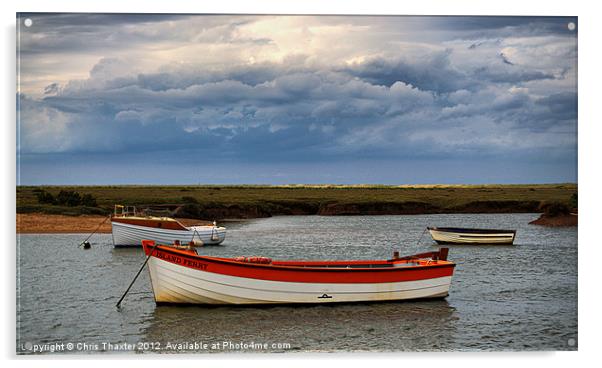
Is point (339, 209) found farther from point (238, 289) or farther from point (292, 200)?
point (238, 289)

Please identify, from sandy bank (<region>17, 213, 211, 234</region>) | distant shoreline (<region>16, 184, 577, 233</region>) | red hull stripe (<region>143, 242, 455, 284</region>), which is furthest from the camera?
distant shoreline (<region>16, 184, 577, 233</region>)

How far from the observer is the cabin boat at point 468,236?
1724 cm

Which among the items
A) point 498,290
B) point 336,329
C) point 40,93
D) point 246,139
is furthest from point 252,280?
point 498,290

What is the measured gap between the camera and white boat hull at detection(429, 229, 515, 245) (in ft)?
57.5

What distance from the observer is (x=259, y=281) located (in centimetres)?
Result: 1026

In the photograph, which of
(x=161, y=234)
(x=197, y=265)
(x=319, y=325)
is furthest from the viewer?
(x=161, y=234)

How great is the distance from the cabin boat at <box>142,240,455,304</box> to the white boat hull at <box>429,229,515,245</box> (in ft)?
22.8

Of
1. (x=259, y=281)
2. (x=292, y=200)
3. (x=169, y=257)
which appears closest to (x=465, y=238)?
(x=292, y=200)

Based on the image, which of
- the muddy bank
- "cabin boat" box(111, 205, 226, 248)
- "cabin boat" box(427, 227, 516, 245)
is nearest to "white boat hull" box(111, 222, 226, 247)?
"cabin boat" box(111, 205, 226, 248)

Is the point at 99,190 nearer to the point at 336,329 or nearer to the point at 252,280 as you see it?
the point at 252,280

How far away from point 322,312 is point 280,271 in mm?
887

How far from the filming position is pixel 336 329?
962cm

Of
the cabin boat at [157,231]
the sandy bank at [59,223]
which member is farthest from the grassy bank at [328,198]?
the cabin boat at [157,231]

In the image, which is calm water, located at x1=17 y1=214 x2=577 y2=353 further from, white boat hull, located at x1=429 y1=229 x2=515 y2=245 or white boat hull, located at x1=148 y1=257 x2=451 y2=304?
white boat hull, located at x1=429 y1=229 x2=515 y2=245
